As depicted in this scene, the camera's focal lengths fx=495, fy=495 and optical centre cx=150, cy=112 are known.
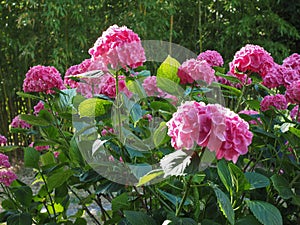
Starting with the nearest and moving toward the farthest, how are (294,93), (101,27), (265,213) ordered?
(265,213) → (294,93) → (101,27)

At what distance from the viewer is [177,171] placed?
2.60ft

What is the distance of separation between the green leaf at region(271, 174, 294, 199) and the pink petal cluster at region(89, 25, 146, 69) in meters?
0.41

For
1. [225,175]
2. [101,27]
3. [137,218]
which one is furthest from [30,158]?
[101,27]

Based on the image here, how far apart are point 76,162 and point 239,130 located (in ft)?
1.88

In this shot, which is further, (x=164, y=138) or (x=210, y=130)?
(x=164, y=138)

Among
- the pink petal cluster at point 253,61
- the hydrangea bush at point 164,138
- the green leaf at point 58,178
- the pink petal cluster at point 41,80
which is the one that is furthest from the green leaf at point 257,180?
the pink petal cluster at point 41,80

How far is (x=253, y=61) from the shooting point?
4.08 ft

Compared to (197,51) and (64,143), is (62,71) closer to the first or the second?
(197,51)

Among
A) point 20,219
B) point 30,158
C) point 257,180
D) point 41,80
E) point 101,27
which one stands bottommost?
point 101,27

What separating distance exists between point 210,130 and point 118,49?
0.34 metres

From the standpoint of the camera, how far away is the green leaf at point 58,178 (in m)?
1.21

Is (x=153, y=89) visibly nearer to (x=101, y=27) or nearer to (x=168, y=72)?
(x=168, y=72)

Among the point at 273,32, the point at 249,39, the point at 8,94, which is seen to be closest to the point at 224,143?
the point at 8,94

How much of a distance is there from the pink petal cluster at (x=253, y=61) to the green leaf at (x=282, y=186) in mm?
284
